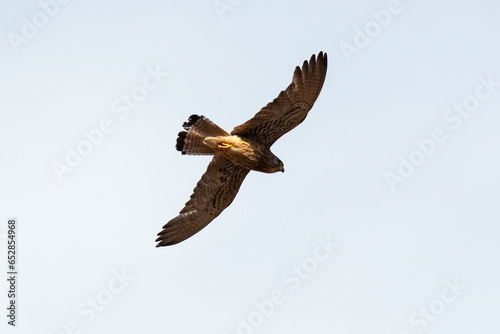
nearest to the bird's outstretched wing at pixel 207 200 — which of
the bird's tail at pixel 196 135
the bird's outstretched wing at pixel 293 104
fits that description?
the bird's tail at pixel 196 135

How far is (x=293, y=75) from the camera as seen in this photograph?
1605 cm

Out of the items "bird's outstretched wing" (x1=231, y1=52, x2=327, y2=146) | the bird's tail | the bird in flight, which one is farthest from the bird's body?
"bird's outstretched wing" (x1=231, y1=52, x2=327, y2=146)

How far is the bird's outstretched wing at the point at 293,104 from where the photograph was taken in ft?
52.4

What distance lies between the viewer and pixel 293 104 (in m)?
16.1

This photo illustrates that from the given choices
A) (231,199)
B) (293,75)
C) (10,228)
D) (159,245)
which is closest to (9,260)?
(10,228)

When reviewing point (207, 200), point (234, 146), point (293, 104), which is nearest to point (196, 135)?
point (234, 146)

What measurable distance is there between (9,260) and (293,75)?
721 centimetres

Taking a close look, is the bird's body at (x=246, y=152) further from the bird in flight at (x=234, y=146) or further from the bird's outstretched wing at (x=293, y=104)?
the bird's outstretched wing at (x=293, y=104)

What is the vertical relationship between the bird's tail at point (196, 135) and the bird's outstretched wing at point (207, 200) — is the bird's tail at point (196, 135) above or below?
above

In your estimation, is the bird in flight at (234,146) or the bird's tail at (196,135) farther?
the bird's tail at (196,135)

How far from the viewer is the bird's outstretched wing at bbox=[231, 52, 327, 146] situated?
16.0m

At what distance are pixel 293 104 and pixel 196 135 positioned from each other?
2053mm

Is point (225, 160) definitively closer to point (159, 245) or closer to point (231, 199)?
point (231, 199)

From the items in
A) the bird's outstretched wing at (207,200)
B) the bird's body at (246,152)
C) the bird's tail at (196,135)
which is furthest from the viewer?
the bird's outstretched wing at (207,200)
